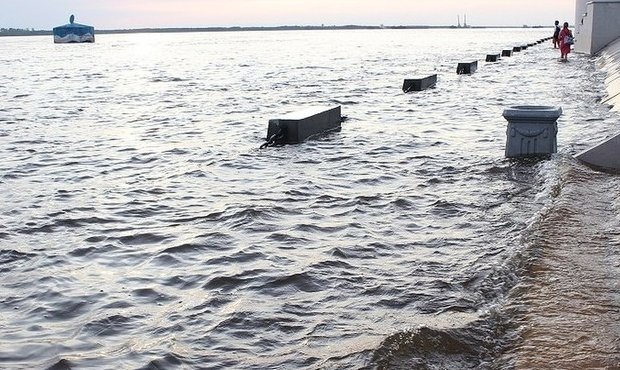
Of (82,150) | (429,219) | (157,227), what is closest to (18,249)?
(157,227)

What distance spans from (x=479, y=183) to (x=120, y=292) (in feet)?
17.7

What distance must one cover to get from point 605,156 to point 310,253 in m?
5.01

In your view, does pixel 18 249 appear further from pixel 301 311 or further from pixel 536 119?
pixel 536 119

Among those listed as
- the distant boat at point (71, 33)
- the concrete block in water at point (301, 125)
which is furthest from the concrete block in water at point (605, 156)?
the distant boat at point (71, 33)

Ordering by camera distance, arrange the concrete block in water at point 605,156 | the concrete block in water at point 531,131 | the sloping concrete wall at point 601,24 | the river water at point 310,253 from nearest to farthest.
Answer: the river water at point 310,253
the concrete block in water at point 605,156
the concrete block in water at point 531,131
the sloping concrete wall at point 601,24

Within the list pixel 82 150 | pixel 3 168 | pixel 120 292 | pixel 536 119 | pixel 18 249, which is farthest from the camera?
pixel 82 150

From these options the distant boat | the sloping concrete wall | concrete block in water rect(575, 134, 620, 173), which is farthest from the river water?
the distant boat

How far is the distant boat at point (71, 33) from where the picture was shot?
127 meters

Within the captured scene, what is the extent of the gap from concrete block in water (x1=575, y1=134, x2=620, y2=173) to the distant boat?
409 ft

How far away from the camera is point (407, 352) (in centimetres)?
489

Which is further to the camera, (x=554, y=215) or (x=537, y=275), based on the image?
(x=554, y=215)

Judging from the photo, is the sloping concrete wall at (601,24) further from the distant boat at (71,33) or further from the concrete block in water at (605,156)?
the distant boat at (71,33)

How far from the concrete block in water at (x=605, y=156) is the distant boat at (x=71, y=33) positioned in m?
125

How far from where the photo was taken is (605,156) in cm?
1020
